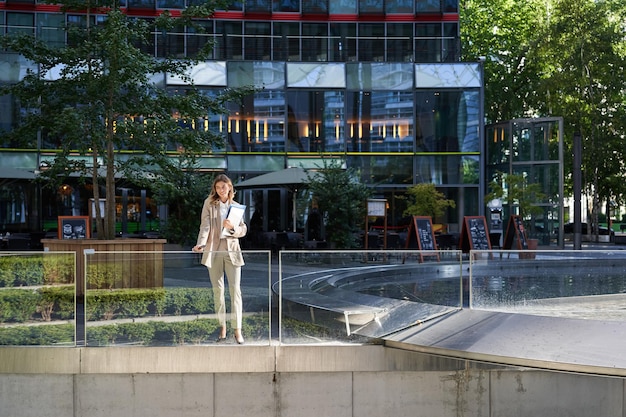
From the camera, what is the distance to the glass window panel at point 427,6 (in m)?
39.5

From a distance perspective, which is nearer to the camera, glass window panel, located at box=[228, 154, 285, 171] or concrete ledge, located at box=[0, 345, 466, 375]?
concrete ledge, located at box=[0, 345, 466, 375]

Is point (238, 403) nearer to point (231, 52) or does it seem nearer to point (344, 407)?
point (344, 407)

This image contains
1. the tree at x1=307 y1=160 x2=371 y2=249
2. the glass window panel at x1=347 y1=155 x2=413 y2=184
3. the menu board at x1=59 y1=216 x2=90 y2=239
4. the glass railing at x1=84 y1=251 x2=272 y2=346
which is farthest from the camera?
the glass window panel at x1=347 y1=155 x2=413 y2=184

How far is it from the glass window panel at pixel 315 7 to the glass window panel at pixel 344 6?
1.23 feet

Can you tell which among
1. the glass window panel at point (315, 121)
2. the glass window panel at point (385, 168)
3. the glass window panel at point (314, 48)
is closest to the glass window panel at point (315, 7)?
the glass window panel at point (314, 48)

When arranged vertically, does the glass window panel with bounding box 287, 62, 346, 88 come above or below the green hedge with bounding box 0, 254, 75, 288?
above

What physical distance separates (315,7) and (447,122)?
26.7ft

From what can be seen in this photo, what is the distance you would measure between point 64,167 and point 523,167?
75.7 feet

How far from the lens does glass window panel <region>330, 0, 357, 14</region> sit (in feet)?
130

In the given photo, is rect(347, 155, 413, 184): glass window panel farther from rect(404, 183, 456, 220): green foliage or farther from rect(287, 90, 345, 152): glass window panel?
rect(404, 183, 456, 220): green foliage

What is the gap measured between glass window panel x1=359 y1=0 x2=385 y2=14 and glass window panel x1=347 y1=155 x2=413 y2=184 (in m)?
7.27

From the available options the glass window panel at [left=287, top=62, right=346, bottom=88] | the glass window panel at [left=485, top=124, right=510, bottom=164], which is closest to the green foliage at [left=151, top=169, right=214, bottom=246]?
the glass window panel at [left=287, top=62, right=346, bottom=88]

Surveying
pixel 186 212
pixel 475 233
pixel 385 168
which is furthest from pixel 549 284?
pixel 385 168

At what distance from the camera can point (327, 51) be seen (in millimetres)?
36875
